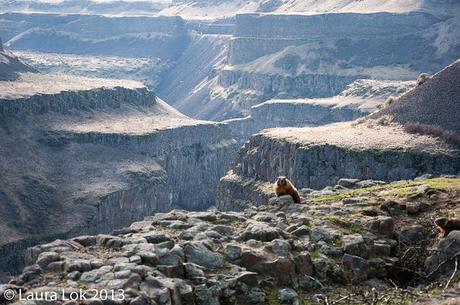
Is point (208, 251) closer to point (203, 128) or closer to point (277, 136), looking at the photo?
point (277, 136)

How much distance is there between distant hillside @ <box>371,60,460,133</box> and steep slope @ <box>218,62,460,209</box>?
0.40 feet

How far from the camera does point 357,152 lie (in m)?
98.0

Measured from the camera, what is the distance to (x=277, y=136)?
118188 millimetres

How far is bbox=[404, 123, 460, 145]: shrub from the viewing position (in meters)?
92.1

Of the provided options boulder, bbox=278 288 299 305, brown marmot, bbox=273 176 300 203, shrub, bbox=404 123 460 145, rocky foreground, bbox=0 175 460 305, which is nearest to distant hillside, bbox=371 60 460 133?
shrub, bbox=404 123 460 145

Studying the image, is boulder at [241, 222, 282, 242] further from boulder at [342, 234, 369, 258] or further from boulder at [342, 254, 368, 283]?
boulder at [342, 254, 368, 283]

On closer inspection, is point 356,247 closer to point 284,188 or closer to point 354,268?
point 354,268

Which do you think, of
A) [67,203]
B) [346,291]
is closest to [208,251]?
[346,291]

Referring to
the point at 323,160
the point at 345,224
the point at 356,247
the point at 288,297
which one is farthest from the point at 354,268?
the point at 323,160

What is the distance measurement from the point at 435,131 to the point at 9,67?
111734 millimetres

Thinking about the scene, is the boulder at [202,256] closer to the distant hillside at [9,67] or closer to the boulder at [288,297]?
the boulder at [288,297]

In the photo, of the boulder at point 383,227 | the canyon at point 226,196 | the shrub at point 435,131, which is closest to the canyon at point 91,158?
the canyon at point 226,196

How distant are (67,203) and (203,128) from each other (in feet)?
177

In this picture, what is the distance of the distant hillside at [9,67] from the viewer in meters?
170
